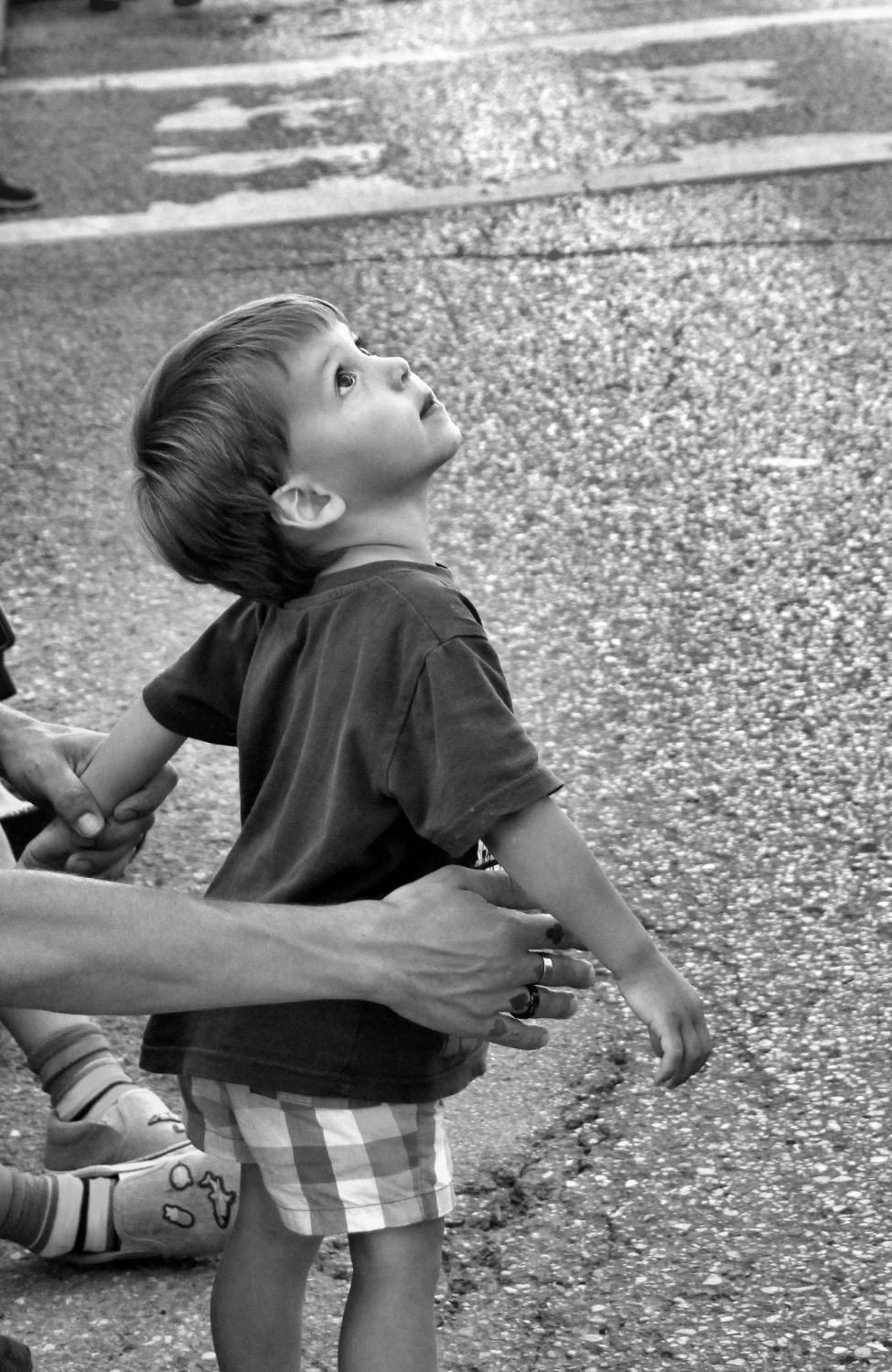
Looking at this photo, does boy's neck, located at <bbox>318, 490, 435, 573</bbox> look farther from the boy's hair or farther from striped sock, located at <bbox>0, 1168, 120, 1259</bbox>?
striped sock, located at <bbox>0, 1168, 120, 1259</bbox>

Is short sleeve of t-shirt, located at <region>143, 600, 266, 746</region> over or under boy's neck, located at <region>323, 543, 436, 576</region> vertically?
under

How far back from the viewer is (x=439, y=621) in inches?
63.6

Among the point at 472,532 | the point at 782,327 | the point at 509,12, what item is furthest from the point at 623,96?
the point at 472,532

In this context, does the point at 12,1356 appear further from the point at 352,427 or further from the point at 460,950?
the point at 352,427

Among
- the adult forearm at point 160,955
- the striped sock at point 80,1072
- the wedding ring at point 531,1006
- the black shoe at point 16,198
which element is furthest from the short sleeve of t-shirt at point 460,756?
the black shoe at point 16,198

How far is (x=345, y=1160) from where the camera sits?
5.51 ft

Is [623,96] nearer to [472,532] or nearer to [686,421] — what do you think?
[686,421]

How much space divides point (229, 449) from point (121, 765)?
0.44 m

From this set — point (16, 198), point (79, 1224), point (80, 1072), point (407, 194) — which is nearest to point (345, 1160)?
point (79, 1224)

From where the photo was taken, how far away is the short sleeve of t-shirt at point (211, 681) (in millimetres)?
1815

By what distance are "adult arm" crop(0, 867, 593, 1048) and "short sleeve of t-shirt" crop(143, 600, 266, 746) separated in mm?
256

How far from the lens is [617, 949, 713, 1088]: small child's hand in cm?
165

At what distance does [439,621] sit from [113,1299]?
97cm

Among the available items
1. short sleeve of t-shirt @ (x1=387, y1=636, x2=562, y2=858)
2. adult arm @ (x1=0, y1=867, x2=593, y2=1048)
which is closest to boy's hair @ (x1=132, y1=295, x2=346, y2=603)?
short sleeve of t-shirt @ (x1=387, y1=636, x2=562, y2=858)
